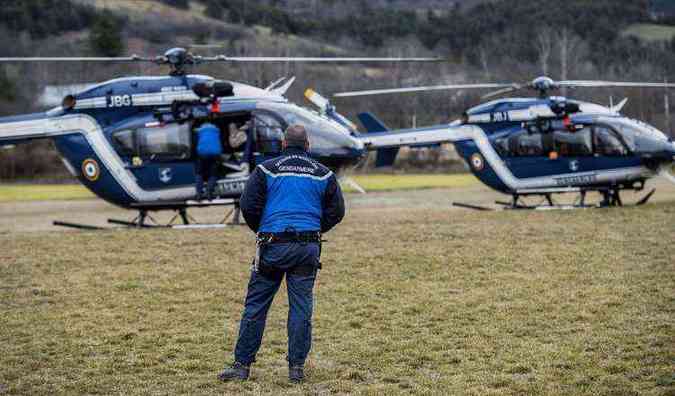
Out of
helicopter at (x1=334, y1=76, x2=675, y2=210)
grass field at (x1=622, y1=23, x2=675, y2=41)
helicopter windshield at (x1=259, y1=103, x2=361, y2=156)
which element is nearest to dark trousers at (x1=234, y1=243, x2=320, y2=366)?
helicopter windshield at (x1=259, y1=103, x2=361, y2=156)

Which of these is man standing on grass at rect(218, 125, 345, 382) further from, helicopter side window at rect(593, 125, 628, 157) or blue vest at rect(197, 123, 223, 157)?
helicopter side window at rect(593, 125, 628, 157)

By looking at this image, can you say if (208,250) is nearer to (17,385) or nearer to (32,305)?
(32,305)

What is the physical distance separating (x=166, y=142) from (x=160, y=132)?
0.22 meters

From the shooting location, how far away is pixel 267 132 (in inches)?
649

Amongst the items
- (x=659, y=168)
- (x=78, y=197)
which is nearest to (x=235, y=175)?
(x=659, y=168)

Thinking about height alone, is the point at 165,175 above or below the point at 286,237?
below

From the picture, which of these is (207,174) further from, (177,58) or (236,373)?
(236,373)

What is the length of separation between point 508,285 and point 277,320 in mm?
3061

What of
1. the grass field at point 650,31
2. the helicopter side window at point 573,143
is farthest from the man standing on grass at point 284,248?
the grass field at point 650,31

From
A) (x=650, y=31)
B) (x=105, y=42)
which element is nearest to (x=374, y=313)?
(x=105, y=42)

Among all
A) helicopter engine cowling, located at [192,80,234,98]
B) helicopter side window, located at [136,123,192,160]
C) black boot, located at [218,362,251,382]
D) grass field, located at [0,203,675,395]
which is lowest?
grass field, located at [0,203,675,395]

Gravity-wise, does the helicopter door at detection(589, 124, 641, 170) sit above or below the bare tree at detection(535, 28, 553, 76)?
below

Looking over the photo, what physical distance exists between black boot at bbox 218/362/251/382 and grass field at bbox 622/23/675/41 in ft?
309

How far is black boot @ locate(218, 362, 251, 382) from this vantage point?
6843 millimetres
